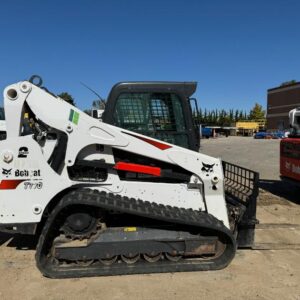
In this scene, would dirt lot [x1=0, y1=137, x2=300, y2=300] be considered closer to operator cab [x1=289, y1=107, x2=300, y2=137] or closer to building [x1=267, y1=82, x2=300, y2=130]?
operator cab [x1=289, y1=107, x2=300, y2=137]

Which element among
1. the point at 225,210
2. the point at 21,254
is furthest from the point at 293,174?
the point at 21,254

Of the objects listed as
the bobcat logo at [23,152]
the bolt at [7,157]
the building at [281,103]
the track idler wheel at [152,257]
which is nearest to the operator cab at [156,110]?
the bobcat logo at [23,152]

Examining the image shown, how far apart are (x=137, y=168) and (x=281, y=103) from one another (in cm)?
7803

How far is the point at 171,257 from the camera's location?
4.62 m

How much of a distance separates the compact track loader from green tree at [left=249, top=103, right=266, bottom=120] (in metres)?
Answer: 102

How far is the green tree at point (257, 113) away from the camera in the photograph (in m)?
103

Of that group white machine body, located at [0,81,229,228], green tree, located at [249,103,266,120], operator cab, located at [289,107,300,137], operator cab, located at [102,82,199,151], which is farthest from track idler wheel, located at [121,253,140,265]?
green tree, located at [249,103,266,120]

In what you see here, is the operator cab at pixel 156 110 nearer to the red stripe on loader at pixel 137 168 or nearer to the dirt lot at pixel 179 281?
the red stripe on loader at pixel 137 168

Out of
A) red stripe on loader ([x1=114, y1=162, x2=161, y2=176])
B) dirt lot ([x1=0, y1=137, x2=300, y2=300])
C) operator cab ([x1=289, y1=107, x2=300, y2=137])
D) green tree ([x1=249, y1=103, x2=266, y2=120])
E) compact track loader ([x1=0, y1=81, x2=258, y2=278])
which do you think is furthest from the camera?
green tree ([x1=249, y1=103, x2=266, y2=120])

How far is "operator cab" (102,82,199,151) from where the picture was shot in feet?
16.1

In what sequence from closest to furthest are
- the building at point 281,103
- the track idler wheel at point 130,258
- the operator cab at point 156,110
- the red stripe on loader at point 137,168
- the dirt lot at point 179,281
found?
1. the dirt lot at point 179,281
2. the track idler wheel at point 130,258
3. the red stripe on loader at point 137,168
4. the operator cab at point 156,110
5. the building at point 281,103

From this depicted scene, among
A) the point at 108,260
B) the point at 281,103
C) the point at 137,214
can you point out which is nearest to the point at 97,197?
the point at 137,214

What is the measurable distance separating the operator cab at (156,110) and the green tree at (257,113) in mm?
101752

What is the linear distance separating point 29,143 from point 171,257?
2205 millimetres
